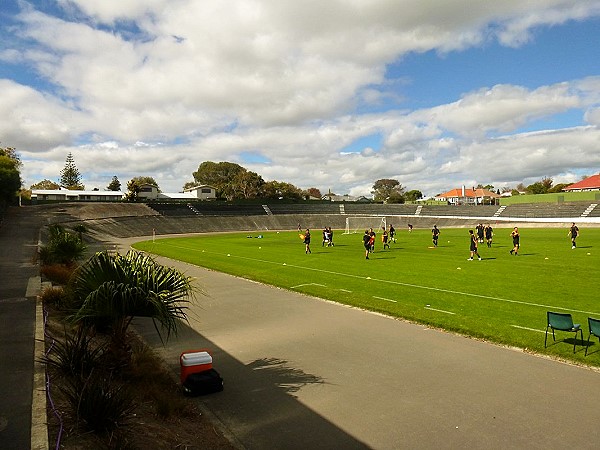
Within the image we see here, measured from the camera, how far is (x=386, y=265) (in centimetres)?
2533

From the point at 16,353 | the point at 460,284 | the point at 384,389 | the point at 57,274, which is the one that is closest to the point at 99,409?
the point at 16,353

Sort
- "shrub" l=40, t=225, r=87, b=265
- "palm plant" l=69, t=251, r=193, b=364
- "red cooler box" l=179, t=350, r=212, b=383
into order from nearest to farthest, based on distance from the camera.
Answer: "palm plant" l=69, t=251, r=193, b=364 < "red cooler box" l=179, t=350, r=212, b=383 < "shrub" l=40, t=225, r=87, b=265

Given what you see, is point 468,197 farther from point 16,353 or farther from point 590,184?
point 16,353

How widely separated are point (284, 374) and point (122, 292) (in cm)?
368

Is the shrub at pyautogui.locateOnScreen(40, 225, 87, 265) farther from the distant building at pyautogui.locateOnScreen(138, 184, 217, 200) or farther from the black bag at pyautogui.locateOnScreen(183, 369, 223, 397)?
the distant building at pyautogui.locateOnScreen(138, 184, 217, 200)

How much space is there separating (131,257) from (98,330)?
2.46 meters

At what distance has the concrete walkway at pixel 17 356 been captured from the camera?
18.5 feet

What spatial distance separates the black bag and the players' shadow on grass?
1.12 m

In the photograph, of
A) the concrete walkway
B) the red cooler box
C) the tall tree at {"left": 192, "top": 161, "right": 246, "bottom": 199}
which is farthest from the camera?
the tall tree at {"left": 192, "top": 161, "right": 246, "bottom": 199}

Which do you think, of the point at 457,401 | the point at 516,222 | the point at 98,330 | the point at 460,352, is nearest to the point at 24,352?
the point at 98,330

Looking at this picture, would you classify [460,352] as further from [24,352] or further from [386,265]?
[386,265]

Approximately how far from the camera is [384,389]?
313 inches

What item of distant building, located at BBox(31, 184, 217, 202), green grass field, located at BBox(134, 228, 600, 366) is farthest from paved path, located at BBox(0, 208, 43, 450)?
distant building, located at BBox(31, 184, 217, 202)

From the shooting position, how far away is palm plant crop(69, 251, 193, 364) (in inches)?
291
